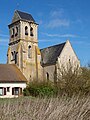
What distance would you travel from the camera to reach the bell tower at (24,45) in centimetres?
4850

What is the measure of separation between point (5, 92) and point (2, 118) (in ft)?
128

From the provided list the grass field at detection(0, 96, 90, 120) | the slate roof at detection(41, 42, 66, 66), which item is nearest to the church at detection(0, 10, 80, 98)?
the slate roof at detection(41, 42, 66, 66)

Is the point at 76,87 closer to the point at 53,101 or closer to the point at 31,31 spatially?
the point at 53,101

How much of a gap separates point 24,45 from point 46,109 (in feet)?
142

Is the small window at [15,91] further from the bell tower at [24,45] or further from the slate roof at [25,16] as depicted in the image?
the slate roof at [25,16]

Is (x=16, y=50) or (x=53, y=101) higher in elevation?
(x=16, y=50)

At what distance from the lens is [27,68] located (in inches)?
1934

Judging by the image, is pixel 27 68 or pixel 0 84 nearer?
pixel 0 84

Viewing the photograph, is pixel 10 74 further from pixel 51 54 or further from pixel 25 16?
pixel 25 16

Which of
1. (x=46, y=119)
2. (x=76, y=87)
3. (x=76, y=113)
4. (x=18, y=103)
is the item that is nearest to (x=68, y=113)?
(x=76, y=113)

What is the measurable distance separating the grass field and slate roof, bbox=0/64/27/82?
123 ft

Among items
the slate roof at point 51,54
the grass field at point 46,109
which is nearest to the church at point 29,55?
the slate roof at point 51,54

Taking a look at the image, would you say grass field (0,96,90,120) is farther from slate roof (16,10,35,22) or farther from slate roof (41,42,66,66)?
slate roof (16,10,35,22)

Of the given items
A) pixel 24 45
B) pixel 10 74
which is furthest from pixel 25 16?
pixel 10 74
